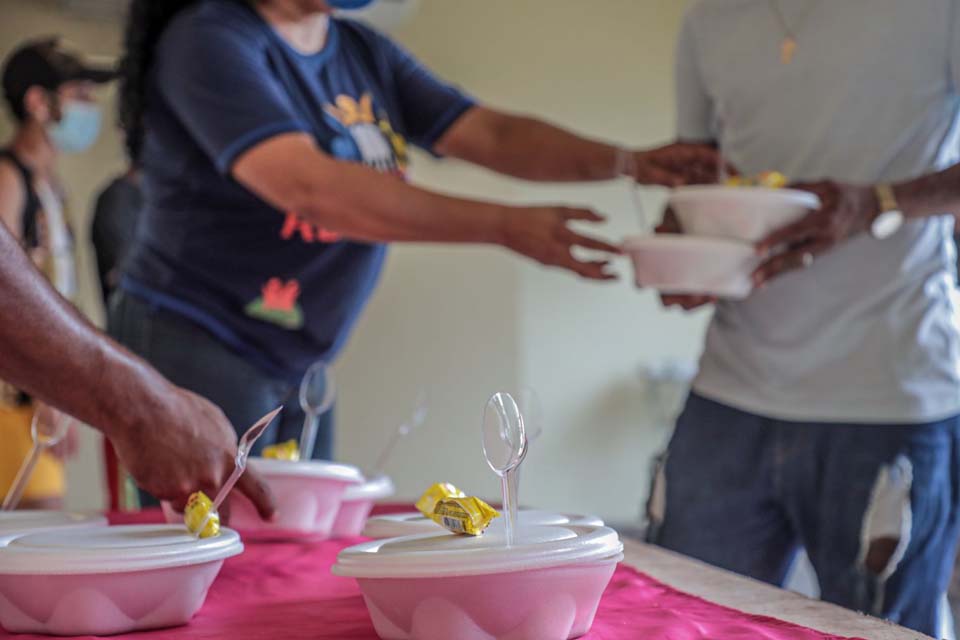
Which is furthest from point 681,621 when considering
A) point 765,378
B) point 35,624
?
point 765,378

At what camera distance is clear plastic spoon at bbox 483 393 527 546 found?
2.58ft

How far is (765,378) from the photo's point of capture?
61.4 inches

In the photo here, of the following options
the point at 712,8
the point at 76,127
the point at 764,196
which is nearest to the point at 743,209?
the point at 764,196

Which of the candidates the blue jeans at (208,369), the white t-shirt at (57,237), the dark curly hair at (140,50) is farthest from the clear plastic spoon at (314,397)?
the white t-shirt at (57,237)

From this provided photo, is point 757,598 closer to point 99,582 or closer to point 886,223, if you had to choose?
point 99,582

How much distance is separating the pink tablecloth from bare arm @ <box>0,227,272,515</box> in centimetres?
10

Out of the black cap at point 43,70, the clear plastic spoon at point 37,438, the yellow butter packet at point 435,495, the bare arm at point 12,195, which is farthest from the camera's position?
the black cap at point 43,70

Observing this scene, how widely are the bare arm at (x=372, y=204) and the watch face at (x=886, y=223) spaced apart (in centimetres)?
37

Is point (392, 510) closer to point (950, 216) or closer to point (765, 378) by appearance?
point (765, 378)

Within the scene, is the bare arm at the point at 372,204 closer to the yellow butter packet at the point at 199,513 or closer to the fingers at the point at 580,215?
the fingers at the point at 580,215

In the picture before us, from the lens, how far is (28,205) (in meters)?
2.90

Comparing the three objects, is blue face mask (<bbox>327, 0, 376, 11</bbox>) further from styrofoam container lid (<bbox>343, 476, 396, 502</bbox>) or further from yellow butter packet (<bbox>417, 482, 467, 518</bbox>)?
yellow butter packet (<bbox>417, 482, 467, 518</bbox>)

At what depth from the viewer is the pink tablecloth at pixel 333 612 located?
0.77 metres

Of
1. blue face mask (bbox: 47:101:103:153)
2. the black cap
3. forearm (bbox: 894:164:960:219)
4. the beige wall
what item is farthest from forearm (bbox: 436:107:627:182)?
the beige wall
